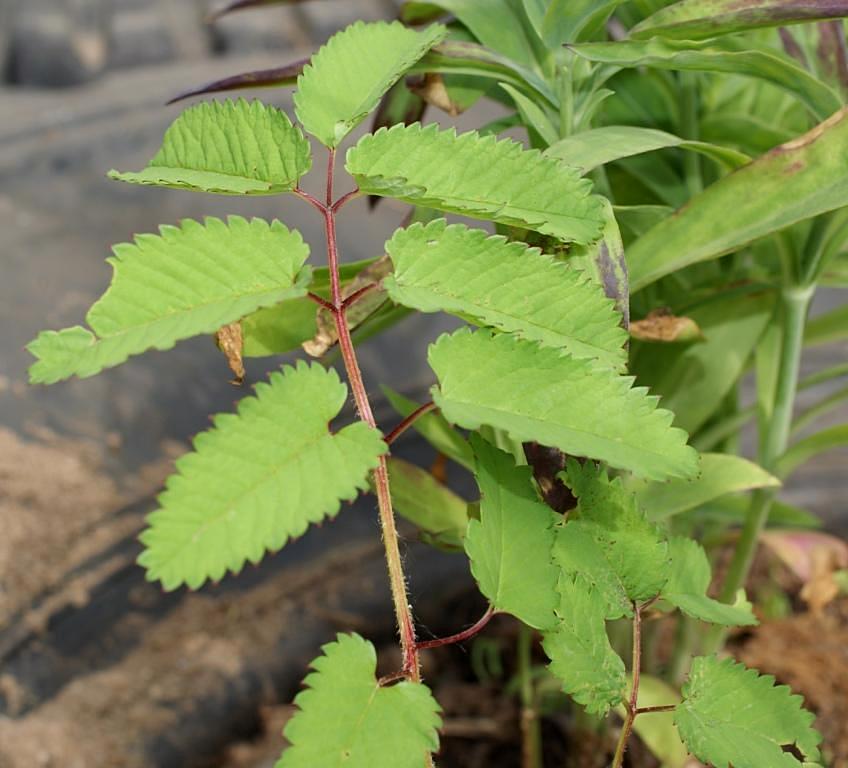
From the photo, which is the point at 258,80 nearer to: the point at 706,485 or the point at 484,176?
the point at 484,176

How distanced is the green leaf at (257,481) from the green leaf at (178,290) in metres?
0.03

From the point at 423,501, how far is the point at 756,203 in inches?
10.7

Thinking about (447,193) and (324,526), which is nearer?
(447,193)

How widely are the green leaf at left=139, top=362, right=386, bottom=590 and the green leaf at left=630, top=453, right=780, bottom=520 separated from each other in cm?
28

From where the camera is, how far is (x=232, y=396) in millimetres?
1061

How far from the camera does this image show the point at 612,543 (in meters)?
0.41

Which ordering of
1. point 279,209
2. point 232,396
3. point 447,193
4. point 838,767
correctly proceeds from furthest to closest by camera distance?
point 279,209
point 232,396
point 838,767
point 447,193

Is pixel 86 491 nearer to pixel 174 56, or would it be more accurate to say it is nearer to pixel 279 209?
pixel 279 209

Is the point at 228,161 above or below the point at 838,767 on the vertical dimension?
above

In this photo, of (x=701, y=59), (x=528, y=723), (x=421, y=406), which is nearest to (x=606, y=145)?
(x=701, y=59)

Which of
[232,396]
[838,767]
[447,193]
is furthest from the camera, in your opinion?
[232,396]

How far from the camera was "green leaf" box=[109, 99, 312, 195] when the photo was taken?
14.9 inches

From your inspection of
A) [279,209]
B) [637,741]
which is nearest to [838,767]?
[637,741]

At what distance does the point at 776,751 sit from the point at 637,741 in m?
0.40
